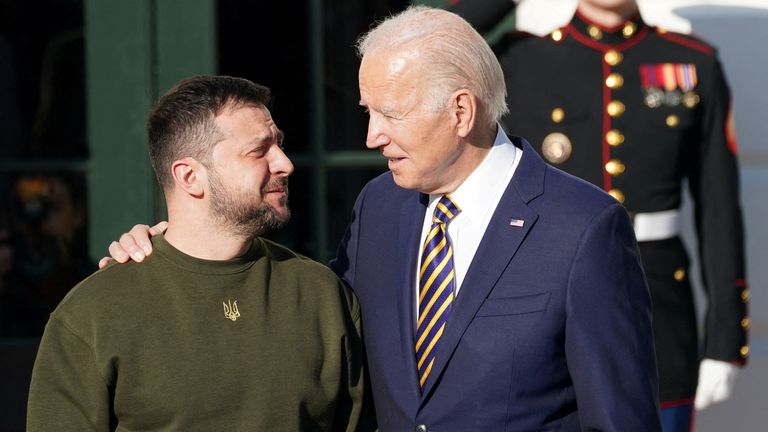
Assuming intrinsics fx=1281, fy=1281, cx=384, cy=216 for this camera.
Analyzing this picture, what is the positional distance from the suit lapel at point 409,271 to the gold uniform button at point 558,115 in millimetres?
943

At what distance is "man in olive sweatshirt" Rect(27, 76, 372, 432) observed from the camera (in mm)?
2395

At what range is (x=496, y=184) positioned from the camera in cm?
259

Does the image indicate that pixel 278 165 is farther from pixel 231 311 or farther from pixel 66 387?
pixel 66 387

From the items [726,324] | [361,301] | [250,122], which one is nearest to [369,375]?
[361,301]

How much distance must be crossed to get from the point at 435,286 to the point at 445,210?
0.16 meters

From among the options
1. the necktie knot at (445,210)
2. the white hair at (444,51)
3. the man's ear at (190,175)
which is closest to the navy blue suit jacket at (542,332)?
the necktie knot at (445,210)

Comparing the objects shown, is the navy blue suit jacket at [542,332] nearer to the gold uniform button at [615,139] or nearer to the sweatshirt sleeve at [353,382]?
the sweatshirt sleeve at [353,382]

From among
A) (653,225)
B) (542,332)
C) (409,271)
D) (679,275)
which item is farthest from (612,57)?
(542,332)

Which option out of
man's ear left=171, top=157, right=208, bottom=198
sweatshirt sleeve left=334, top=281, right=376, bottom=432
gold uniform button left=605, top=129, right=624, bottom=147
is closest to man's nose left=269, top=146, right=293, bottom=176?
man's ear left=171, top=157, right=208, bottom=198

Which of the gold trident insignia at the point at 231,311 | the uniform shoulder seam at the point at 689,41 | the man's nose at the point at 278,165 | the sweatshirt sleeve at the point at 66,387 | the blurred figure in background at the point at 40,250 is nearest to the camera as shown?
the sweatshirt sleeve at the point at 66,387

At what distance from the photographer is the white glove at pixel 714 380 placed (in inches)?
139

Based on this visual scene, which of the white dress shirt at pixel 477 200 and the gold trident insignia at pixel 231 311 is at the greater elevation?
the white dress shirt at pixel 477 200

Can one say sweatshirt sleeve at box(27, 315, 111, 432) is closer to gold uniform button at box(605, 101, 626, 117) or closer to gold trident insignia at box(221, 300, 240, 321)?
gold trident insignia at box(221, 300, 240, 321)

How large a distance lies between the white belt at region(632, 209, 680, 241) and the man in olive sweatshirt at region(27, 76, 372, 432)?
3.77 ft
